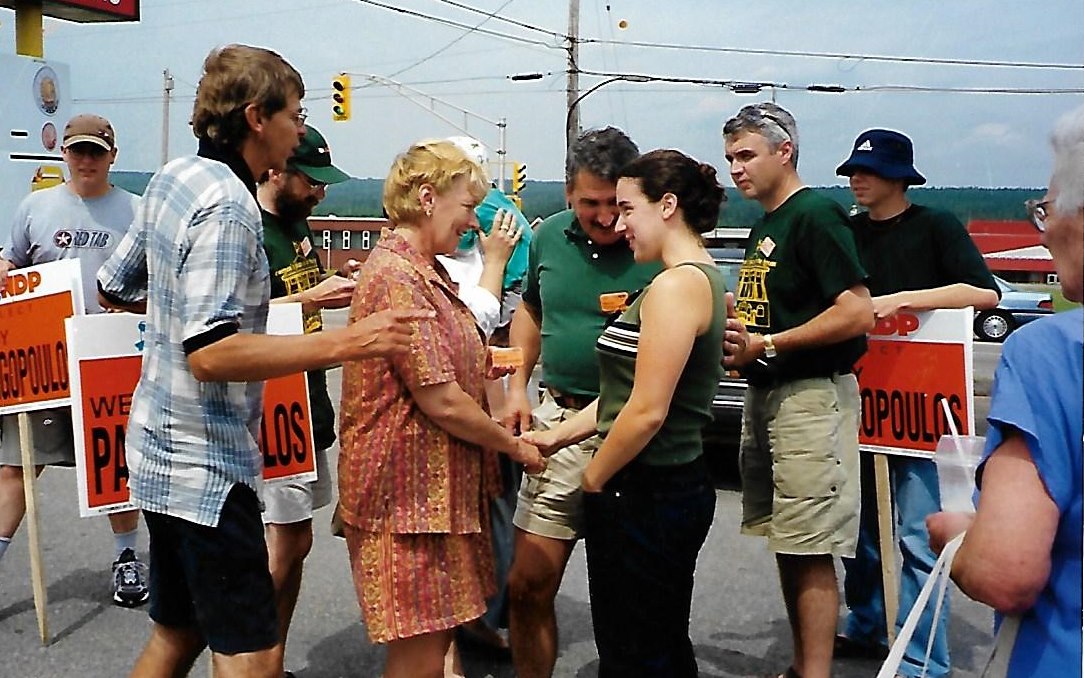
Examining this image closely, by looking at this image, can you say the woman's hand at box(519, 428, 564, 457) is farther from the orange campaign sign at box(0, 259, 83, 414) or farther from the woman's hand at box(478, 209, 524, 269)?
the orange campaign sign at box(0, 259, 83, 414)

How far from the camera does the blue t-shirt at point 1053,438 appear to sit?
1554 millimetres

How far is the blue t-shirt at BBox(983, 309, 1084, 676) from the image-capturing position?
1.55 meters

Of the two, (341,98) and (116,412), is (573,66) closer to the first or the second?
(341,98)

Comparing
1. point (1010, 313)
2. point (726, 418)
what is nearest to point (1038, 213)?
point (726, 418)

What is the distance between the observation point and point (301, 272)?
3.97 meters

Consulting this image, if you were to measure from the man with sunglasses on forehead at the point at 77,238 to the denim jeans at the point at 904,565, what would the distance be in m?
3.21

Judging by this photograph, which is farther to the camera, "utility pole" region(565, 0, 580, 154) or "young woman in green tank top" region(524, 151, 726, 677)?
"utility pole" region(565, 0, 580, 154)

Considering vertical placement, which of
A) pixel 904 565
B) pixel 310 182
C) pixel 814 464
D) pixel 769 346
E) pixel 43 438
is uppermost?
pixel 310 182

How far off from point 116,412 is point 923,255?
315 cm

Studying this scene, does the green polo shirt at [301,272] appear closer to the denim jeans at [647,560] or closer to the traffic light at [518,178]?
the denim jeans at [647,560]

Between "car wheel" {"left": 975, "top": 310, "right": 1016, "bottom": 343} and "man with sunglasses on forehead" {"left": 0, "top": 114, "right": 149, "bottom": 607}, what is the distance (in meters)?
21.6

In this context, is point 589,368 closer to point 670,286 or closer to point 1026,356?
point 670,286

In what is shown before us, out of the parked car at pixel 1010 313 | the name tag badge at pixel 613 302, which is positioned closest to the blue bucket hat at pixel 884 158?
the name tag badge at pixel 613 302

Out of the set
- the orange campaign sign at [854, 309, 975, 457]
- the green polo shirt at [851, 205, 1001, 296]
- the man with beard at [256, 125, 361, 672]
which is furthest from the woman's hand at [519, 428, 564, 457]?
the green polo shirt at [851, 205, 1001, 296]
